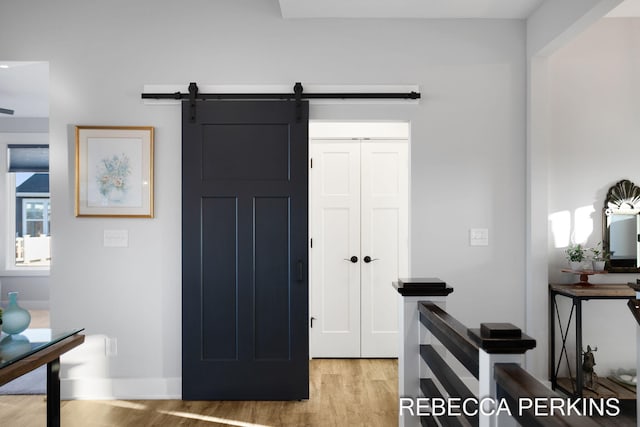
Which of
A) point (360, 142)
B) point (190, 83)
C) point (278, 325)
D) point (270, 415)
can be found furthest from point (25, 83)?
point (270, 415)

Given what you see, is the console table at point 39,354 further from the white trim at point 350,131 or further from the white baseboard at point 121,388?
the white trim at point 350,131

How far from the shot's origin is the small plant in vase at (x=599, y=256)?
369cm

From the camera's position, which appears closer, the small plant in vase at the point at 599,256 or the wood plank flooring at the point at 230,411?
the wood plank flooring at the point at 230,411

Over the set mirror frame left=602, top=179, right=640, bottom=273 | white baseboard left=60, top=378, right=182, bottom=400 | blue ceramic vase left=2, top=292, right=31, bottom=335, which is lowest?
white baseboard left=60, top=378, right=182, bottom=400

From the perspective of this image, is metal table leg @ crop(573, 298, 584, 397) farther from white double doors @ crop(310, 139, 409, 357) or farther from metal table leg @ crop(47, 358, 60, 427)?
metal table leg @ crop(47, 358, 60, 427)

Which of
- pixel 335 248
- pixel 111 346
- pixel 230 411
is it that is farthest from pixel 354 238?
pixel 111 346

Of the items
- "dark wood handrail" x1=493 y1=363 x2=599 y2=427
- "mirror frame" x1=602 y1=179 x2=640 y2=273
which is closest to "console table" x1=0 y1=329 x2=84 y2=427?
"dark wood handrail" x1=493 y1=363 x2=599 y2=427

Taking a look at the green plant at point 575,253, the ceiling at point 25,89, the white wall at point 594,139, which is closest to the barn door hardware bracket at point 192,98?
the ceiling at point 25,89

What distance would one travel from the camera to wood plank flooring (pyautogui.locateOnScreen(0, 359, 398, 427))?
10.6 feet

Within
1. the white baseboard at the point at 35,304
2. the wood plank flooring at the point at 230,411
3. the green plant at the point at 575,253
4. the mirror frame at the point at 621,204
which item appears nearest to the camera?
the wood plank flooring at the point at 230,411

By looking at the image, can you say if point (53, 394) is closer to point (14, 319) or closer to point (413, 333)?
point (14, 319)

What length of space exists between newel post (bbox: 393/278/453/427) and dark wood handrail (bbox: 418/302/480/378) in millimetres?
56

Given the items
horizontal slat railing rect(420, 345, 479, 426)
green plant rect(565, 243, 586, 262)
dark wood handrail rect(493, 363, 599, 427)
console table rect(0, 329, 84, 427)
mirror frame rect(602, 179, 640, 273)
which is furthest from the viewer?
mirror frame rect(602, 179, 640, 273)

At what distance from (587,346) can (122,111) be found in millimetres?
3735
